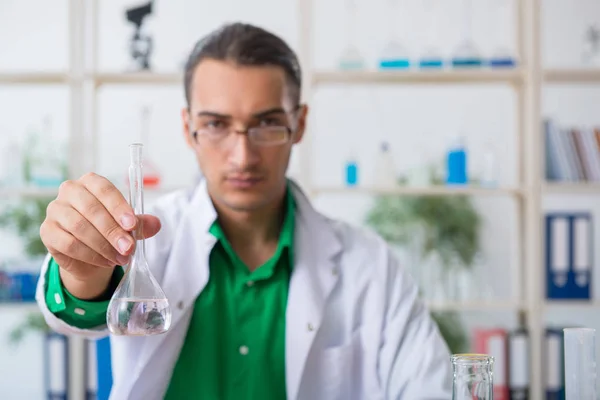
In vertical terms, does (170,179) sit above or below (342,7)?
below

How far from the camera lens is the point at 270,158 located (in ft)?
4.79

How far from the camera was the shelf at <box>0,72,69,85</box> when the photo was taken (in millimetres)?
2967

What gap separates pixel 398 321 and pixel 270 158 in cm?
42

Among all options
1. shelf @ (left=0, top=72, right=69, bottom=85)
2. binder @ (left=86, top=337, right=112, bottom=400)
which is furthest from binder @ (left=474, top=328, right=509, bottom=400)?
shelf @ (left=0, top=72, right=69, bottom=85)

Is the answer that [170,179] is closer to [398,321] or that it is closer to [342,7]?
[342,7]

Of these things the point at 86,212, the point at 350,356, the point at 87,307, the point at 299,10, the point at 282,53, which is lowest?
the point at 350,356

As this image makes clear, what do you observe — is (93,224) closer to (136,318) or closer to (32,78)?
(136,318)

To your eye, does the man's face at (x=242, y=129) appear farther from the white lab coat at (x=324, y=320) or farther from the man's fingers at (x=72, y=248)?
the man's fingers at (x=72, y=248)

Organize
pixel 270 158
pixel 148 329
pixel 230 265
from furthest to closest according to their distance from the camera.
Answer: pixel 230 265, pixel 270 158, pixel 148 329

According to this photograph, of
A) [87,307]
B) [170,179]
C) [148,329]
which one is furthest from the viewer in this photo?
[170,179]

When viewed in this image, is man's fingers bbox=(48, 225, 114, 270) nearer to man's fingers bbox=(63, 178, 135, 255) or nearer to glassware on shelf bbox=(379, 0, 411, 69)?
man's fingers bbox=(63, 178, 135, 255)

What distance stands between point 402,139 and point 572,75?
1.10m

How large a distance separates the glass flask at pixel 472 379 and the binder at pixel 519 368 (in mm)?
2276

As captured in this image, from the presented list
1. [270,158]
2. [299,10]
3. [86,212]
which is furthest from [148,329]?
[299,10]
